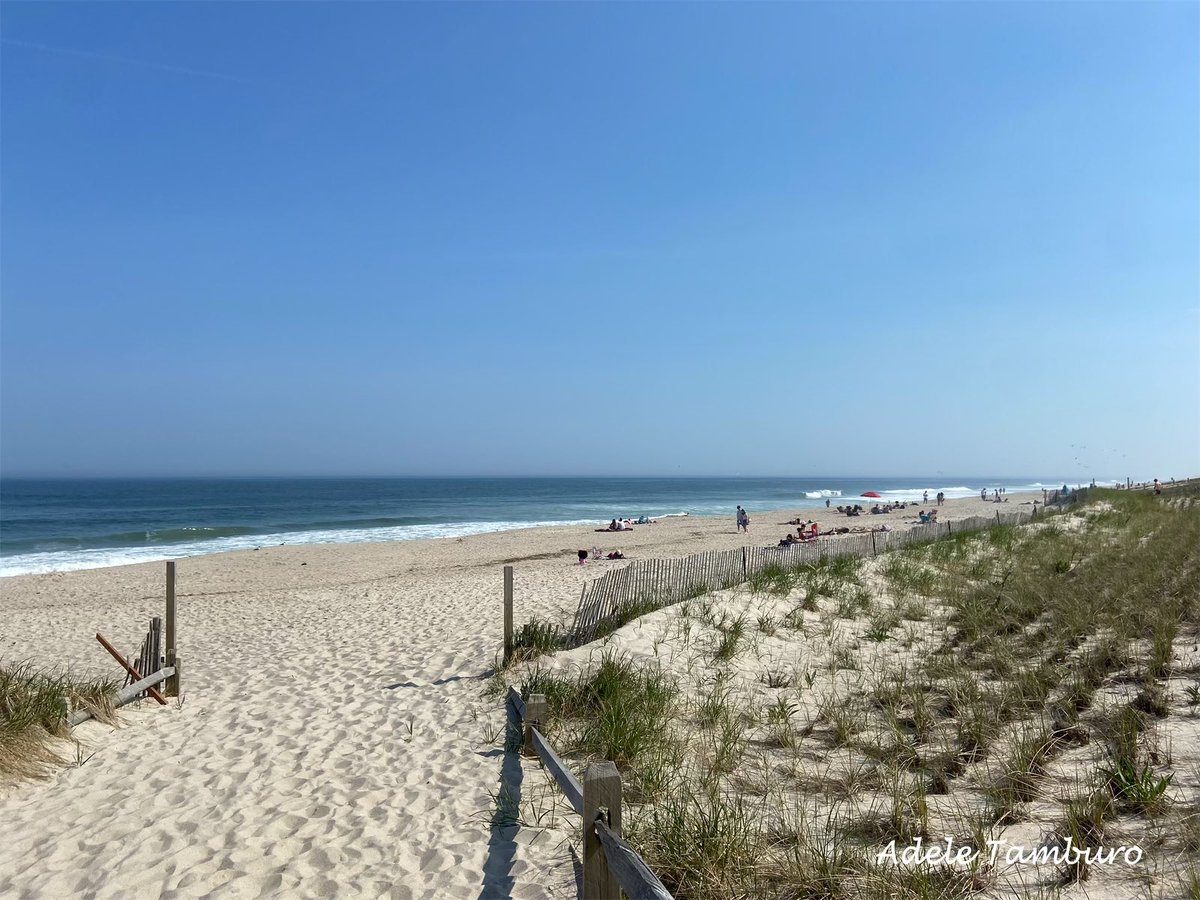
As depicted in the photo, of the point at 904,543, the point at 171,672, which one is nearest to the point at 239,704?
the point at 171,672

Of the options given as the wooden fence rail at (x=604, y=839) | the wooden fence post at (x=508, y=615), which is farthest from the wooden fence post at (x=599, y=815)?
the wooden fence post at (x=508, y=615)

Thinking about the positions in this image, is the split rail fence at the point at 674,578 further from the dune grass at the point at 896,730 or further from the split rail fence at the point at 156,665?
the split rail fence at the point at 156,665

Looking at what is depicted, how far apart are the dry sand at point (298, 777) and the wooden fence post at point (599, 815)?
0.77 m

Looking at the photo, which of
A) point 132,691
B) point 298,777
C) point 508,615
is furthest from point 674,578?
point 132,691

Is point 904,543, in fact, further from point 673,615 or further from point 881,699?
point 881,699

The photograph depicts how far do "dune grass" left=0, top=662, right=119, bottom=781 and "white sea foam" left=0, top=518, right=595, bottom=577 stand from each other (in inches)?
942

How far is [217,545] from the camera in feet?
119

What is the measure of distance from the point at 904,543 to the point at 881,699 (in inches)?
492

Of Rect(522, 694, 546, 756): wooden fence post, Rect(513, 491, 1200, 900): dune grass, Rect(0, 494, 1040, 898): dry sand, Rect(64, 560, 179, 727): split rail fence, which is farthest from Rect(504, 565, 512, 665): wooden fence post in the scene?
Rect(64, 560, 179, 727): split rail fence

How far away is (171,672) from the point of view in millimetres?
8883

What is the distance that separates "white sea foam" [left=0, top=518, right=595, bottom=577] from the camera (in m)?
29.0

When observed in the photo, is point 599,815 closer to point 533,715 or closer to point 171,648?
point 533,715

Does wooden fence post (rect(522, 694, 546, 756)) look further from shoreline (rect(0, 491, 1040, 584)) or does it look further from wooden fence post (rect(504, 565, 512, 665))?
shoreline (rect(0, 491, 1040, 584))

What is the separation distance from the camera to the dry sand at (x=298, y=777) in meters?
4.46
